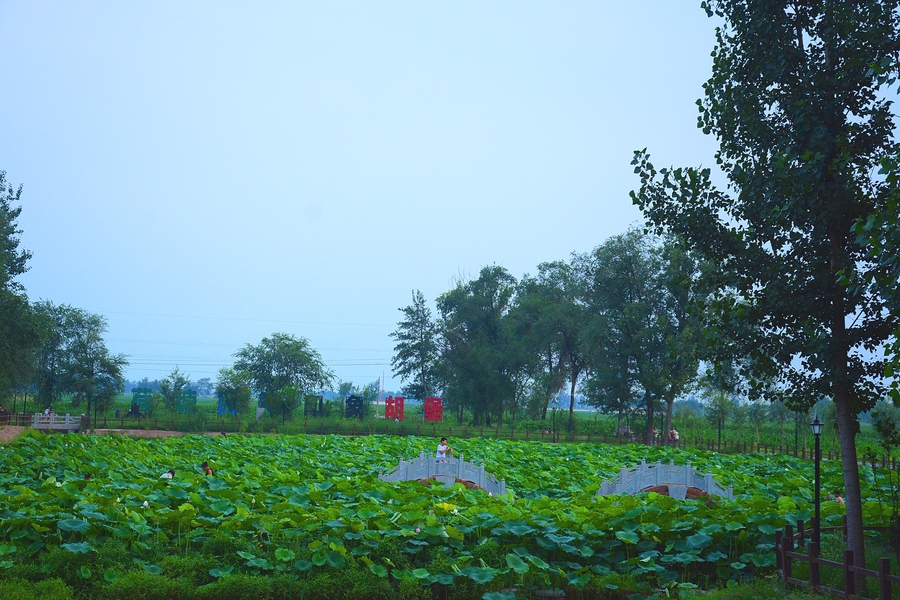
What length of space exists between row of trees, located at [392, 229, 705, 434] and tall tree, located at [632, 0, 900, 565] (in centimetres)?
1810

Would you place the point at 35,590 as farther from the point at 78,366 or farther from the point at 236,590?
the point at 78,366

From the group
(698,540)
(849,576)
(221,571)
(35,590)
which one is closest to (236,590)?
(221,571)

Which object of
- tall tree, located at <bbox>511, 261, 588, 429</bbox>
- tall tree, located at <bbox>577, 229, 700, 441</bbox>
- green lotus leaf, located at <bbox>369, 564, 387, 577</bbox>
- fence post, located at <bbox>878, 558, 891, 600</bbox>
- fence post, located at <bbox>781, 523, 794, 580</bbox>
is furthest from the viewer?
tall tree, located at <bbox>511, 261, 588, 429</bbox>

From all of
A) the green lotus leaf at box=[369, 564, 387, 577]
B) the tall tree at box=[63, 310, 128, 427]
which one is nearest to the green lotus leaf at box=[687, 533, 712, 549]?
the green lotus leaf at box=[369, 564, 387, 577]

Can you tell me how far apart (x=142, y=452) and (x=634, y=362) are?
2912cm

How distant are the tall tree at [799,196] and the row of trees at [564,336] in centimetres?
1810

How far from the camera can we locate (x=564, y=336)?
53.7 metres

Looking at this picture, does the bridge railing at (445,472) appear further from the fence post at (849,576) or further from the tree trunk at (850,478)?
the fence post at (849,576)

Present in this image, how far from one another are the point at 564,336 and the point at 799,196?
43.6 m

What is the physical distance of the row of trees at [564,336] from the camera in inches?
1710

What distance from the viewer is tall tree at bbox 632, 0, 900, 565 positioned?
1048cm

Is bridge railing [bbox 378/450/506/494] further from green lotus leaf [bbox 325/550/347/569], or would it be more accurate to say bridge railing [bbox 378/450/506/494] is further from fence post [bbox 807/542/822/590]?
fence post [bbox 807/542/822/590]

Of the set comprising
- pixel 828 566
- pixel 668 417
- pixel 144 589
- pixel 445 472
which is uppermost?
pixel 668 417

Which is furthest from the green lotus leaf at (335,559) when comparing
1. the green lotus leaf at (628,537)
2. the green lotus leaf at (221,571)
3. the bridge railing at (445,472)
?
the bridge railing at (445,472)
